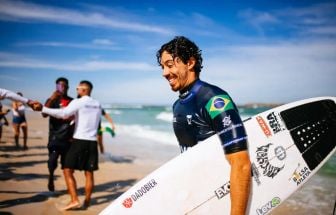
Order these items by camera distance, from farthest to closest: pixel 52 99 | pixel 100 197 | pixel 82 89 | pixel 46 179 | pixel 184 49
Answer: pixel 46 179 < pixel 100 197 < pixel 52 99 < pixel 82 89 < pixel 184 49

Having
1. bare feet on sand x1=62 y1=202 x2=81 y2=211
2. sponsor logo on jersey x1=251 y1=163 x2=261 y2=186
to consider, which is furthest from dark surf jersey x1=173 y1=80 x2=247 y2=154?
bare feet on sand x1=62 y1=202 x2=81 y2=211

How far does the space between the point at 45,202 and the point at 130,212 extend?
348cm

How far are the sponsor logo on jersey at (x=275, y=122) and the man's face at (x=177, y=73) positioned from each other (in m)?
0.97

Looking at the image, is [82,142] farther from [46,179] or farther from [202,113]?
[202,113]

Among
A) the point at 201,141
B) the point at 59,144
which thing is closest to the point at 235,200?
the point at 201,141

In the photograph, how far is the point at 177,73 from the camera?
193 cm

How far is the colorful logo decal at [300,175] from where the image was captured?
2.38 m

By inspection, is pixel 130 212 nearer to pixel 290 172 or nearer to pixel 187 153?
pixel 187 153

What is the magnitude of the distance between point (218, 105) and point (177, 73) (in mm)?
449

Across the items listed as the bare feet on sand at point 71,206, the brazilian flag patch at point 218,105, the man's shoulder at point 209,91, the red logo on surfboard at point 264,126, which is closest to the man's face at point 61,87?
the bare feet on sand at point 71,206

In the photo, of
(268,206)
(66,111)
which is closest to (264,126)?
(268,206)

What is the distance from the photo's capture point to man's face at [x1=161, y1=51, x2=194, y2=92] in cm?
193

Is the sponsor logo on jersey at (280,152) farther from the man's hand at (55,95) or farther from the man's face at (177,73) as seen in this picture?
the man's hand at (55,95)

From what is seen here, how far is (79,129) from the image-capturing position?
15.7 ft
